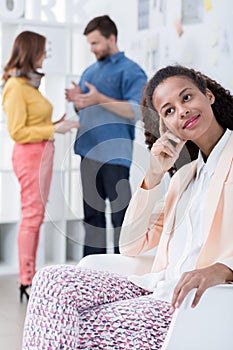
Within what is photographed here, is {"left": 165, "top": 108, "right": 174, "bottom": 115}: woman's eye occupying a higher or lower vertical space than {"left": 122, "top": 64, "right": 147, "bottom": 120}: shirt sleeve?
higher

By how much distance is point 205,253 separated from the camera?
2.12 meters

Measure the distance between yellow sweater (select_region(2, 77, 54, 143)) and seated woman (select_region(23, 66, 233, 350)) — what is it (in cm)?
157

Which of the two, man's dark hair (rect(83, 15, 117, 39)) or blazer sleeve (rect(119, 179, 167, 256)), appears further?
man's dark hair (rect(83, 15, 117, 39))

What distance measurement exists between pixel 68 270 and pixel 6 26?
2.54 m

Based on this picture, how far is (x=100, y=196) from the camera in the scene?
3271 mm

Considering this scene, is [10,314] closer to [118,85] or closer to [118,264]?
[118,85]

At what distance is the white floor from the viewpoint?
127 inches

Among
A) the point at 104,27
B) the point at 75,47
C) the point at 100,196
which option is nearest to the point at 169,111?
the point at 100,196

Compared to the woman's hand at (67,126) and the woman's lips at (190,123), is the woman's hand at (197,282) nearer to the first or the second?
the woman's lips at (190,123)

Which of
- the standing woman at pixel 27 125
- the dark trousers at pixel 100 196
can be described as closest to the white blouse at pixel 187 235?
the dark trousers at pixel 100 196

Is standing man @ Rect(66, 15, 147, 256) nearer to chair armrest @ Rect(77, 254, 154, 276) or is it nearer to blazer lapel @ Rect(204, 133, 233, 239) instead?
chair armrest @ Rect(77, 254, 154, 276)

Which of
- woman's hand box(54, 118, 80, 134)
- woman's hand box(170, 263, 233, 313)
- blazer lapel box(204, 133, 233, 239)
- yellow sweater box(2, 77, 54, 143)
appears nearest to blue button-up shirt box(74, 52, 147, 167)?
woman's hand box(54, 118, 80, 134)

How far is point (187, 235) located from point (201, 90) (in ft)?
1.40

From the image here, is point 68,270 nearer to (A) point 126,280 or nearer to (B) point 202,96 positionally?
(A) point 126,280
